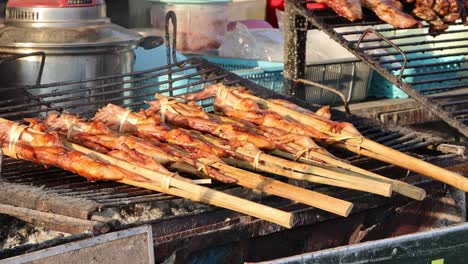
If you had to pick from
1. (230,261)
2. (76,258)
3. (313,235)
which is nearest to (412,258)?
(313,235)

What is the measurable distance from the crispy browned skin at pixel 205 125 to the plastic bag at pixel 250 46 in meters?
3.95

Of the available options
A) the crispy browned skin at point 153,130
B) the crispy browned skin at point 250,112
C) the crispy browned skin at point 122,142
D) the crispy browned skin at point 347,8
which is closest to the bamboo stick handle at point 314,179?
the crispy browned skin at point 153,130

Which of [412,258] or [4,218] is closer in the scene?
[4,218]

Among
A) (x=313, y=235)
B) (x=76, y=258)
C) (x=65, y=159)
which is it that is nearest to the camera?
(x=76, y=258)

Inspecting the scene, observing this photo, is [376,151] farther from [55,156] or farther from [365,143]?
[55,156]

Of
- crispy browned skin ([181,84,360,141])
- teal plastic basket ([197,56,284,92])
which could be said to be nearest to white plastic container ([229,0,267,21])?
teal plastic basket ([197,56,284,92])

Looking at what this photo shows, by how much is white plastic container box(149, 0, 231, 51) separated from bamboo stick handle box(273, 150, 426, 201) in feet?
16.9

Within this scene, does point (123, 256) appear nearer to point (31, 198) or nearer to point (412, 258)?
point (31, 198)

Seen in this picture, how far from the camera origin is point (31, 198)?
387 centimetres

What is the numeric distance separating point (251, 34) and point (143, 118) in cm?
454

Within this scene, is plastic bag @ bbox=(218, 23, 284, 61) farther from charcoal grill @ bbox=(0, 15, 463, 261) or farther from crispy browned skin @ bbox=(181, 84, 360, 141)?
charcoal grill @ bbox=(0, 15, 463, 261)

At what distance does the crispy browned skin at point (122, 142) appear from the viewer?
4273mm

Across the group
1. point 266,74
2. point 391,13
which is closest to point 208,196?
point 391,13

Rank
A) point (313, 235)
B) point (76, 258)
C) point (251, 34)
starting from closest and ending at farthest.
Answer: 1. point (76, 258)
2. point (313, 235)
3. point (251, 34)
